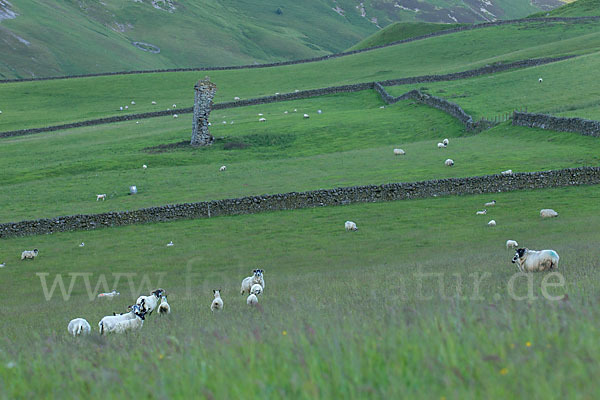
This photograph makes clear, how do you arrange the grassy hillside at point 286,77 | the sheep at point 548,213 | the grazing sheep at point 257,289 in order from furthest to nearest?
the grassy hillside at point 286,77 < the sheep at point 548,213 < the grazing sheep at point 257,289

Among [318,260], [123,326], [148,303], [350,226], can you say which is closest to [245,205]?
[350,226]

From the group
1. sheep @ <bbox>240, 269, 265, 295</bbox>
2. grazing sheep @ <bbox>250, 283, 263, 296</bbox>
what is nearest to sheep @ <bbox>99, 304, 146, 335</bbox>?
grazing sheep @ <bbox>250, 283, 263, 296</bbox>

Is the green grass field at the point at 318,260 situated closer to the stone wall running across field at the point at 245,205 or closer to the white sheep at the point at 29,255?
the white sheep at the point at 29,255

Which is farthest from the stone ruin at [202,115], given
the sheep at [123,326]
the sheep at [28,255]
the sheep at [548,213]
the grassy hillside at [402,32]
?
the grassy hillside at [402,32]

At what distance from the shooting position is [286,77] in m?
113

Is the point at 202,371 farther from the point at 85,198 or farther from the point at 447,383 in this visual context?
the point at 85,198

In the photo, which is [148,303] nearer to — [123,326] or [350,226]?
[123,326]

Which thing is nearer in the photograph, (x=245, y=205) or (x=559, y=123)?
(x=245, y=205)

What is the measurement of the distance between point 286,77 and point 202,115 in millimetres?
53622

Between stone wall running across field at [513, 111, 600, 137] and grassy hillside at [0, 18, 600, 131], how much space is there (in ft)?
144

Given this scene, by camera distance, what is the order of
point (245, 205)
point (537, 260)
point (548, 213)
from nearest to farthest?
1. point (537, 260)
2. point (548, 213)
3. point (245, 205)

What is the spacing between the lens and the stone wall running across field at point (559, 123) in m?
42.1

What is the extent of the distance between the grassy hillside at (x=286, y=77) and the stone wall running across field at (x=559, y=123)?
4387cm

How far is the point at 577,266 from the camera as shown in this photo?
1728 cm
